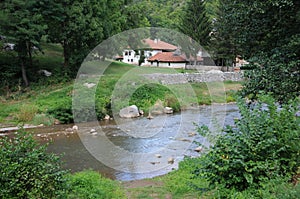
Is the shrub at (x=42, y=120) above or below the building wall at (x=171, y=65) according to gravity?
below

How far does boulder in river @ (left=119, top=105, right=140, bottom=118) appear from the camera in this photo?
1775 centimetres

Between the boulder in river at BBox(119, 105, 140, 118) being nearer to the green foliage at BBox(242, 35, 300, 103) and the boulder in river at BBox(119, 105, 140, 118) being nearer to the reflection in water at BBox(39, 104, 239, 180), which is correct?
the reflection in water at BBox(39, 104, 239, 180)

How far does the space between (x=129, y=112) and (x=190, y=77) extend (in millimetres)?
7567

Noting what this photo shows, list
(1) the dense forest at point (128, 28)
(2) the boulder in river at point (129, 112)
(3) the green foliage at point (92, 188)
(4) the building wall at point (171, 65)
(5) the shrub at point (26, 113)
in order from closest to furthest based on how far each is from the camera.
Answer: (3) the green foliage at point (92, 188) < (1) the dense forest at point (128, 28) < (5) the shrub at point (26, 113) < (2) the boulder in river at point (129, 112) < (4) the building wall at point (171, 65)

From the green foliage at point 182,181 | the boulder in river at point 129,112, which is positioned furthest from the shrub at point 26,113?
the green foliage at point 182,181

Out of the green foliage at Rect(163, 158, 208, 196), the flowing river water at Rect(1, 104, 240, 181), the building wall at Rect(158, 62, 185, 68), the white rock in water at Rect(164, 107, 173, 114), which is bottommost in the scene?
the flowing river water at Rect(1, 104, 240, 181)

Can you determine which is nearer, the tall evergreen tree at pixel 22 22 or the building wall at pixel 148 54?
the tall evergreen tree at pixel 22 22

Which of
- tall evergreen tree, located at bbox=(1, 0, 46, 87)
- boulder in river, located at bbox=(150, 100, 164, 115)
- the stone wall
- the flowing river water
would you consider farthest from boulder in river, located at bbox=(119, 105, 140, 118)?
tall evergreen tree, located at bbox=(1, 0, 46, 87)

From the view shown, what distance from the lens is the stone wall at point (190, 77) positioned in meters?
22.2

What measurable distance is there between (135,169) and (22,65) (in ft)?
44.5

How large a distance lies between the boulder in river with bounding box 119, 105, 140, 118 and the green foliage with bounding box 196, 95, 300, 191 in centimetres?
1307

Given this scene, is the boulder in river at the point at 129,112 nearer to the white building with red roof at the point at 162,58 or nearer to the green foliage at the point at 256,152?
the white building with red roof at the point at 162,58

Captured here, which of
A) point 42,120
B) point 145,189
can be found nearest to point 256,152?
point 145,189

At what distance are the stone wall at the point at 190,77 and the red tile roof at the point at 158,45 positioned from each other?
5.01 m
